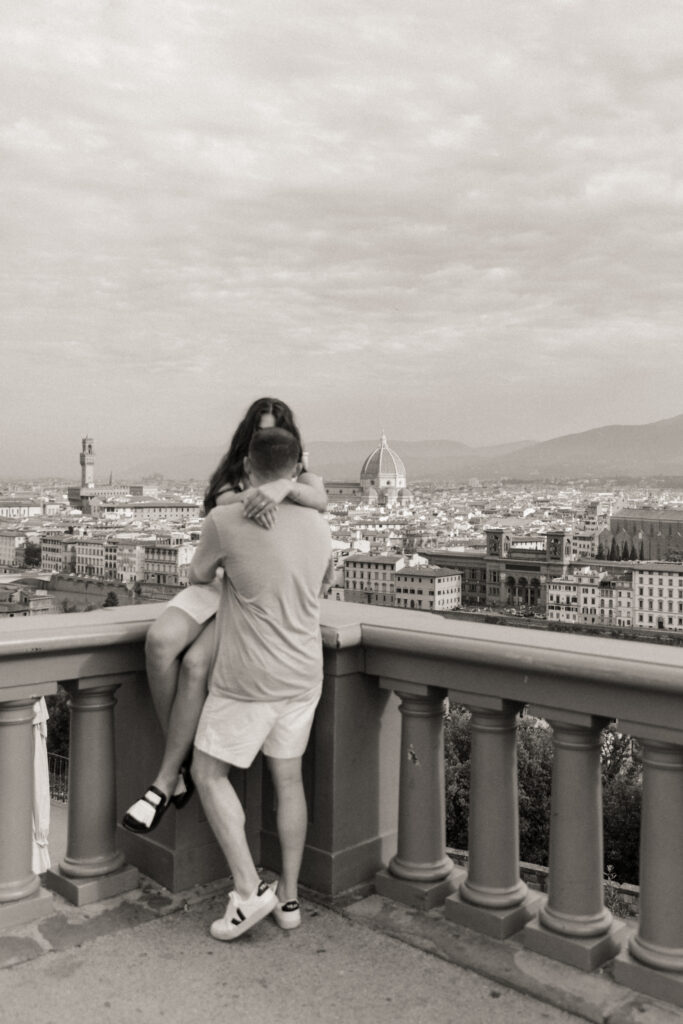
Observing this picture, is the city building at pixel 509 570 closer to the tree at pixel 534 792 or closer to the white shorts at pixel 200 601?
the tree at pixel 534 792

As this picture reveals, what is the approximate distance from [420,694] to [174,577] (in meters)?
73.8

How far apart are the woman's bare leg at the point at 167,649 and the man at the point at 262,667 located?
7 cm

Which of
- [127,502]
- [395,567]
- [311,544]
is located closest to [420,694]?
[311,544]

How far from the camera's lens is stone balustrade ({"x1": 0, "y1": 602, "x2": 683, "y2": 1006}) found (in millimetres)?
1740

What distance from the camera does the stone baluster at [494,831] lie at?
6.47 feet

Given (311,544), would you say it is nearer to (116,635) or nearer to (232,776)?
(116,635)

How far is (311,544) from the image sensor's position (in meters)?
1.99

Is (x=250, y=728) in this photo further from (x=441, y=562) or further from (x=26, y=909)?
(x=441, y=562)

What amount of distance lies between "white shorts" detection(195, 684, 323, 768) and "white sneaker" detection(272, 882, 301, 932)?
31 centimetres

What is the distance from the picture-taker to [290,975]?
1820mm

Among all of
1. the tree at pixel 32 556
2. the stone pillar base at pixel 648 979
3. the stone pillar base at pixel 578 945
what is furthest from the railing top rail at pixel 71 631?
the tree at pixel 32 556

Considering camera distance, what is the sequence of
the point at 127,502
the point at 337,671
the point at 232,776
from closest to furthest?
the point at 337,671, the point at 232,776, the point at 127,502

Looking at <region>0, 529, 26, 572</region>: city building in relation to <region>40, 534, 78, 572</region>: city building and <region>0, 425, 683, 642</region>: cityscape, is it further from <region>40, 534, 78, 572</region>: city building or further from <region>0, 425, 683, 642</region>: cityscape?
<region>40, 534, 78, 572</region>: city building

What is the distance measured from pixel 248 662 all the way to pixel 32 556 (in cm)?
9563
